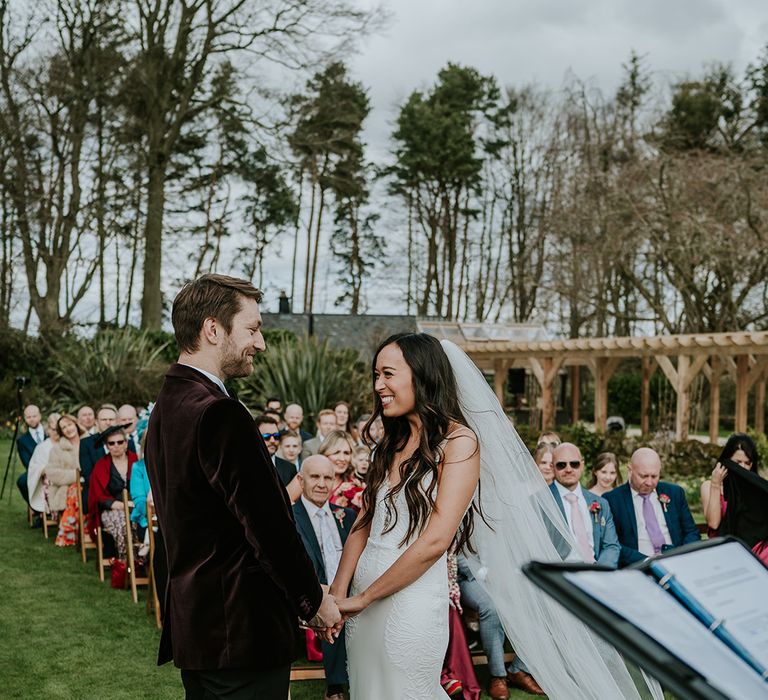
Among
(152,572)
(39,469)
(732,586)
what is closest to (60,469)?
(39,469)

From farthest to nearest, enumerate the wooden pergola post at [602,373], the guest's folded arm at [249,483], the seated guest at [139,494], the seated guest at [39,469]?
the wooden pergola post at [602,373] → the seated guest at [39,469] → the seated guest at [139,494] → the guest's folded arm at [249,483]

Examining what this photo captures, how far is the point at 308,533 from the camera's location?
560cm

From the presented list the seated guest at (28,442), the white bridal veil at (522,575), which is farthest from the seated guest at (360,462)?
the seated guest at (28,442)

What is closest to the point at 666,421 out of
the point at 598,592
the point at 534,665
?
the point at 534,665

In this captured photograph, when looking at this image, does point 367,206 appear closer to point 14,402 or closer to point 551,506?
point 14,402

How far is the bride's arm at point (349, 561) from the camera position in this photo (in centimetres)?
334

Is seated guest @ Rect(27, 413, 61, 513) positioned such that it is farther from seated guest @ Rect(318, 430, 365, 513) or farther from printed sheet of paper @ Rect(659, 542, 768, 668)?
printed sheet of paper @ Rect(659, 542, 768, 668)

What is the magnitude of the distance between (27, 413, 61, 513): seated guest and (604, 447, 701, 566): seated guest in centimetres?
699

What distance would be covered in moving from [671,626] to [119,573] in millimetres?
7210

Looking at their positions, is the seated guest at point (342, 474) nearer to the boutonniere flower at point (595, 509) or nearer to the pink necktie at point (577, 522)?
the pink necktie at point (577, 522)

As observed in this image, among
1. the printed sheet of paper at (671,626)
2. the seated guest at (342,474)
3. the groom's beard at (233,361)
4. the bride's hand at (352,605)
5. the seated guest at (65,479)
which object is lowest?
the seated guest at (65,479)

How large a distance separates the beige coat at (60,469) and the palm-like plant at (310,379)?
22.9ft

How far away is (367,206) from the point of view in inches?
1473

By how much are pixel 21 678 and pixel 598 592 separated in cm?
530
